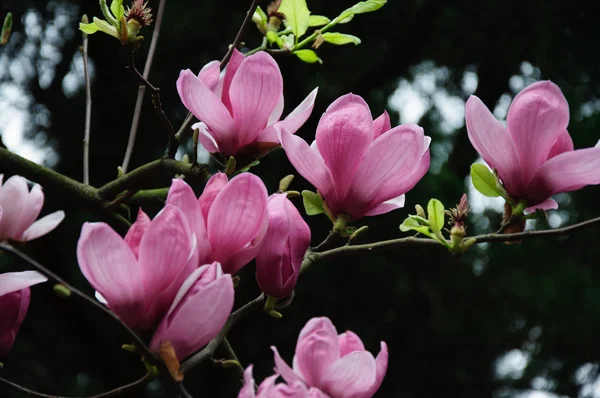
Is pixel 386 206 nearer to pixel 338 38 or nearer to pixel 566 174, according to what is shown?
pixel 566 174

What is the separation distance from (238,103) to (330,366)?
0.16 metres

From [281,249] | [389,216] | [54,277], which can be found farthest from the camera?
[389,216]

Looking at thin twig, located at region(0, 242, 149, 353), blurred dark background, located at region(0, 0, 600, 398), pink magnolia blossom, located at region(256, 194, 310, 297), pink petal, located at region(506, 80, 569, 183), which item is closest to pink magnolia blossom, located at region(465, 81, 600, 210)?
pink petal, located at region(506, 80, 569, 183)

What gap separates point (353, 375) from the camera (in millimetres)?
381

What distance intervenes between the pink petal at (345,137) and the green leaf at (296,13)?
207 millimetres

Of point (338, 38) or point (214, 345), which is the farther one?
point (338, 38)

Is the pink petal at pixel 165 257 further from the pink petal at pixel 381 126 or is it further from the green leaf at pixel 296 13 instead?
the green leaf at pixel 296 13

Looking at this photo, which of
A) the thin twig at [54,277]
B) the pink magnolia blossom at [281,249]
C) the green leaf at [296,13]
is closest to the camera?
the thin twig at [54,277]

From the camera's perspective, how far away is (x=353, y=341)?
0.42 metres

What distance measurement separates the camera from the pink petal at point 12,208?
1.33 ft

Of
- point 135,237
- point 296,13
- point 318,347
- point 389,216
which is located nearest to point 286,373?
point 318,347

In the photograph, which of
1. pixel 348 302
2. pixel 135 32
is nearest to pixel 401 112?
pixel 348 302

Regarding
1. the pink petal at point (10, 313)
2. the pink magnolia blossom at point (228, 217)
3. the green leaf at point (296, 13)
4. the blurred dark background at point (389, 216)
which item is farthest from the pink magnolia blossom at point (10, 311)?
the blurred dark background at point (389, 216)

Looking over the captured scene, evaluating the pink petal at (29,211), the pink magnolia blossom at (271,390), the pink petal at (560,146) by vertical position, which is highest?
the pink petal at (29,211)
